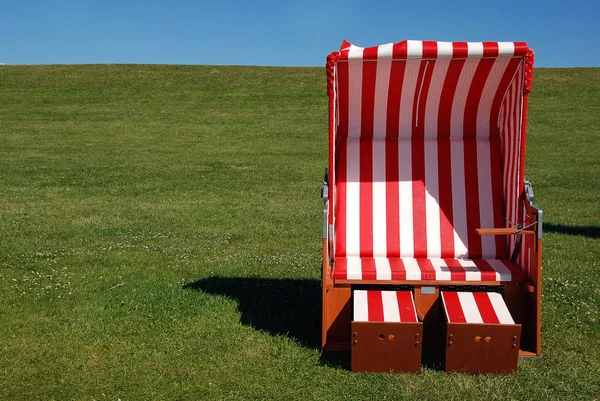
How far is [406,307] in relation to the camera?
5672 mm

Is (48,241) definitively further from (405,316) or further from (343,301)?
(405,316)

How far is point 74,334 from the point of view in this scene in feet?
20.4

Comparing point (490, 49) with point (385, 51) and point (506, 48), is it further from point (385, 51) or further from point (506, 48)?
point (385, 51)

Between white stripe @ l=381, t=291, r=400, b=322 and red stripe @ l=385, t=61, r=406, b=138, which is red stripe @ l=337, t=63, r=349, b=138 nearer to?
red stripe @ l=385, t=61, r=406, b=138

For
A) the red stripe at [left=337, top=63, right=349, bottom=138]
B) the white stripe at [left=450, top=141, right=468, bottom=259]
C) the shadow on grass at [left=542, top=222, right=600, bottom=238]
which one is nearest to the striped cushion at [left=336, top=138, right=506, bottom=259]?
the white stripe at [left=450, top=141, right=468, bottom=259]

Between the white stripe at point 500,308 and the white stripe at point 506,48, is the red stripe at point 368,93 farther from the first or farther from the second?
the white stripe at point 500,308

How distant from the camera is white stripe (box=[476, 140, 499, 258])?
6746 millimetres

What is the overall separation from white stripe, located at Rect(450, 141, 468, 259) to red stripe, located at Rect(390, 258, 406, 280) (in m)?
0.74

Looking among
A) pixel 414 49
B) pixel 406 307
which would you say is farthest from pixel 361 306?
pixel 414 49

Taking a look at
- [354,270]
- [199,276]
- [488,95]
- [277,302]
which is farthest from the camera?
[199,276]

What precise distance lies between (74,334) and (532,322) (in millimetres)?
4219

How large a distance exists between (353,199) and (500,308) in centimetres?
202

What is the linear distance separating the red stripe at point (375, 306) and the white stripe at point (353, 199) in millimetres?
975

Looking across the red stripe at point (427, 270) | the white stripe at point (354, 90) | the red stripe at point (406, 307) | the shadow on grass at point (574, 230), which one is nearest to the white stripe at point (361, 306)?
the red stripe at point (406, 307)
